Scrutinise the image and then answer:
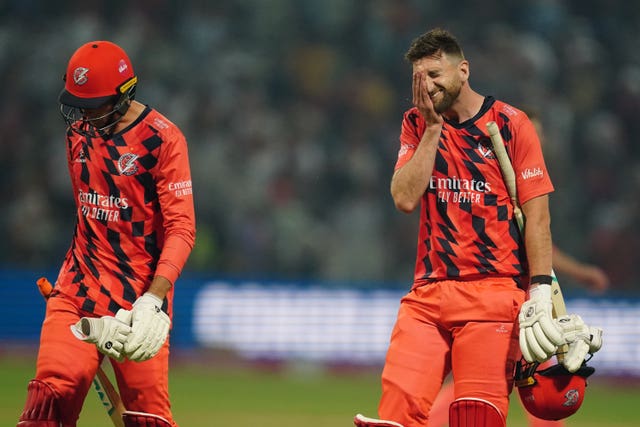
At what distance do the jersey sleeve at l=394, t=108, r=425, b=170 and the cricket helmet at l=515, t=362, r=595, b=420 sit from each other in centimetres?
116

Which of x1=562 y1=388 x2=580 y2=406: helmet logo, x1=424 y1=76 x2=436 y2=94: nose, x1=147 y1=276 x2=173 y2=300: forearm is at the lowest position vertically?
x1=562 y1=388 x2=580 y2=406: helmet logo

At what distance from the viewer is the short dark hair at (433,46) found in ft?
17.2

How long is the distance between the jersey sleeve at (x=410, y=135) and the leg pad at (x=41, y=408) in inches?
77.7

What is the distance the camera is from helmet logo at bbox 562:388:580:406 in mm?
5082

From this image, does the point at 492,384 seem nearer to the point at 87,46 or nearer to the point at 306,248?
the point at 87,46

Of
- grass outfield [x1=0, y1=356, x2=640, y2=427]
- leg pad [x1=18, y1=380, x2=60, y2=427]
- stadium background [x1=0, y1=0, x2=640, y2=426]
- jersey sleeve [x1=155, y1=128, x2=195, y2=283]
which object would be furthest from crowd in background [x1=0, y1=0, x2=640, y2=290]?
leg pad [x1=18, y1=380, x2=60, y2=427]

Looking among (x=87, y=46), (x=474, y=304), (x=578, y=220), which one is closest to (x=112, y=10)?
(x=578, y=220)

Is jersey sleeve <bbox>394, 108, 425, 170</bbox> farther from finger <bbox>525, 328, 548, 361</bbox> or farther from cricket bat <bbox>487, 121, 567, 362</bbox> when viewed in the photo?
finger <bbox>525, 328, 548, 361</bbox>

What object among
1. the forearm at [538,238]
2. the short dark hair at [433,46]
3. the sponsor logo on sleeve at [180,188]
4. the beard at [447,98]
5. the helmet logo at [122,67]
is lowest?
the forearm at [538,238]

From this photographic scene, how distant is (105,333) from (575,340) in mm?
2126

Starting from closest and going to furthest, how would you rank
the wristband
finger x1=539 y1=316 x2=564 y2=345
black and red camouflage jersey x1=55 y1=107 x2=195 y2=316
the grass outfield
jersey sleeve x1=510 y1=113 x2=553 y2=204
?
1. finger x1=539 y1=316 x2=564 y2=345
2. the wristband
3. jersey sleeve x1=510 y1=113 x2=553 y2=204
4. black and red camouflage jersey x1=55 y1=107 x2=195 y2=316
5. the grass outfield

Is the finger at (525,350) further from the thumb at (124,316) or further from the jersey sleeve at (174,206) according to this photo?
the thumb at (124,316)

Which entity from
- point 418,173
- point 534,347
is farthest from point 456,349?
point 418,173

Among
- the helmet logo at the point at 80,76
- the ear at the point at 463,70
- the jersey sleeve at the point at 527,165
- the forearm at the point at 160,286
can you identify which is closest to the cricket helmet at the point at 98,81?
the helmet logo at the point at 80,76
